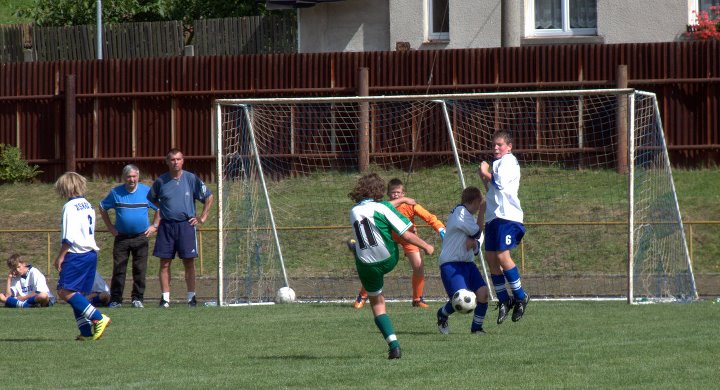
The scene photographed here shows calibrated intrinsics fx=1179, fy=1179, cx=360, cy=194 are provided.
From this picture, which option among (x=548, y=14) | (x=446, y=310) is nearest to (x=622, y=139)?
(x=548, y=14)

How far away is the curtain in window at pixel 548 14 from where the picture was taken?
26.6 m

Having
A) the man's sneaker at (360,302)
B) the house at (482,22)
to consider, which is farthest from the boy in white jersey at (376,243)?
the house at (482,22)

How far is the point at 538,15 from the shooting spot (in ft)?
87.6

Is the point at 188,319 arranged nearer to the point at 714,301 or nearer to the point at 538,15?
the point at 714,301

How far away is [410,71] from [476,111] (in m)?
2.43

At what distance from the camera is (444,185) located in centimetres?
2117

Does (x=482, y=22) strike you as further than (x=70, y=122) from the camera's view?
Yes

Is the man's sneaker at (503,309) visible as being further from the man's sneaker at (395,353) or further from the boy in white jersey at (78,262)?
the boy in white jersey at (78,262)

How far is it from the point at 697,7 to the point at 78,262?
17.5 meters

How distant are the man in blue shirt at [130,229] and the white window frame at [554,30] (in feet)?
41.7

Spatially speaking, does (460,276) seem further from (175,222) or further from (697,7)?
(697,7)

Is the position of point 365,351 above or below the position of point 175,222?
below

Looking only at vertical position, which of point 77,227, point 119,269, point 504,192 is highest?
point 504,192

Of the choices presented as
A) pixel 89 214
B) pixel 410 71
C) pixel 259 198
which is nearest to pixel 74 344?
pixel 89 214
